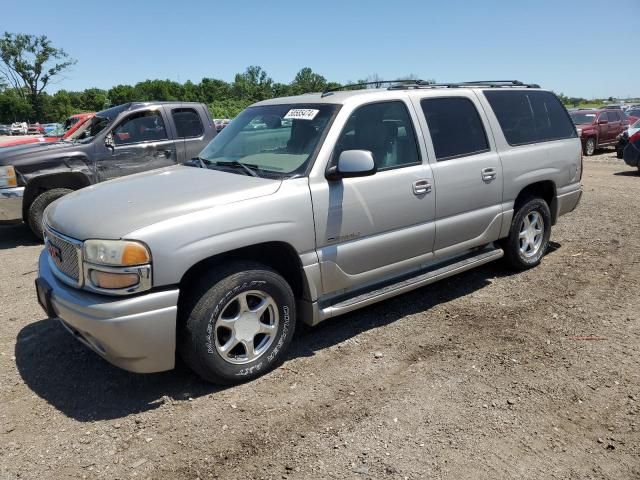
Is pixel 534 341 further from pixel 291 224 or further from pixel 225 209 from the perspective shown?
pixel 225 209

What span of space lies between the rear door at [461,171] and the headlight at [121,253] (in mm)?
2498

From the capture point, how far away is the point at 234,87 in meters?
101

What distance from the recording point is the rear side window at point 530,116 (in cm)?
512

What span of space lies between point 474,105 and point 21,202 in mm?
6032

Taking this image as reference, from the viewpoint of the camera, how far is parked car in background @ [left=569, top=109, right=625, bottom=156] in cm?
1820

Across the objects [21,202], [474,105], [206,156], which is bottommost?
[21,202]

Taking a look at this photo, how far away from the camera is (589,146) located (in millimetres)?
18359

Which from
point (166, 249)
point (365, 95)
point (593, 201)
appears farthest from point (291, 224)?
point (593, 201)

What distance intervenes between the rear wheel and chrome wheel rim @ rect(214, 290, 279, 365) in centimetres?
1804

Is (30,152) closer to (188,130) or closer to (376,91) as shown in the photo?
(188,130)

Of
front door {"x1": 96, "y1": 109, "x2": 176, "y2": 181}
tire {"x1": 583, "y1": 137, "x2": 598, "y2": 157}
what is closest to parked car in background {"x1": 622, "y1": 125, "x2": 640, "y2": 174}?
tire {"x1": 583, "y1": 137, "x2": 598, "y2": 157}

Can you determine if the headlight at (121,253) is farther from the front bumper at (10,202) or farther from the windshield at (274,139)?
the front bumper at (10,202)

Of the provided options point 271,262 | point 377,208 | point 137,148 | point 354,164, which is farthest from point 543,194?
point 137,148

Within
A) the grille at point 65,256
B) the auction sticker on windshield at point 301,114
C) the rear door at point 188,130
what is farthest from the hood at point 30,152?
the auction sticker on windshield at point 301,114
